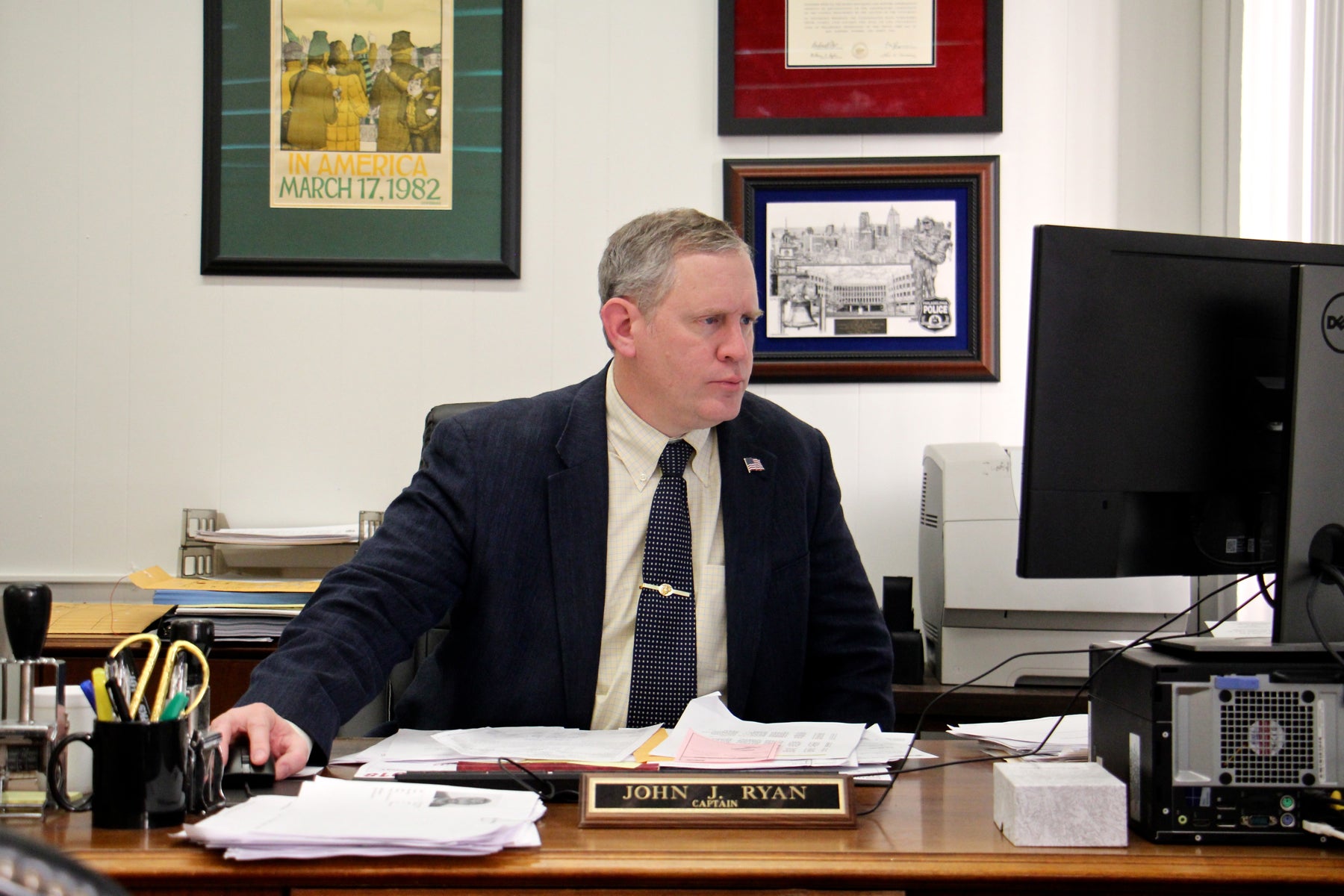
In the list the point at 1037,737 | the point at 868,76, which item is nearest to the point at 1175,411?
the point at 1037,737

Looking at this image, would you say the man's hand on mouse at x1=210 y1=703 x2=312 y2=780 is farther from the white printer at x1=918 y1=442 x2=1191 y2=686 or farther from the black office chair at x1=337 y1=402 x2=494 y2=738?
the white printer at x1=918 y1=442 x2=1191 y2=686

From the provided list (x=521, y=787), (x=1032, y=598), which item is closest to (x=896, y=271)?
(x=1032, y=598)

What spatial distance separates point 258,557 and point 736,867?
1775mm

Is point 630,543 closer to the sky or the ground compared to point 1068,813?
closer to the sky

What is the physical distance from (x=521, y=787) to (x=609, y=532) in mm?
565

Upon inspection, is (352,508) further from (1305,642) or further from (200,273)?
(1305,642)

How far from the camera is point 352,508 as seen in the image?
2.45 meters

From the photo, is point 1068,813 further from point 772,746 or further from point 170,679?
point 170,679

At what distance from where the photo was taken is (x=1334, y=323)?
1044 mm

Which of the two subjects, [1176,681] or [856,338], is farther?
[856,338]

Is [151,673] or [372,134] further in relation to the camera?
[372,134]

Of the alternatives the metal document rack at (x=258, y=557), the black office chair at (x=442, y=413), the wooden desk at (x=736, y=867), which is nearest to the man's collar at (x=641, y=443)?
the black office chair at (x=442, y=413)

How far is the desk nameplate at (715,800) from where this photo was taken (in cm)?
95

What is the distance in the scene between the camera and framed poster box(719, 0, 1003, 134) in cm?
245
